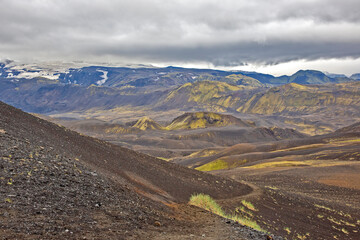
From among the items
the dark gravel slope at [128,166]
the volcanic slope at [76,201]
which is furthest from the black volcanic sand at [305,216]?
the volcanic slope at [76,201]

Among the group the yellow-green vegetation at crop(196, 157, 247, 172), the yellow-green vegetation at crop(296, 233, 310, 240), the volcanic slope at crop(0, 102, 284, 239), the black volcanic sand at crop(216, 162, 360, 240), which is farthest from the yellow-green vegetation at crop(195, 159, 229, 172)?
the yellow-green vegetation at crop(296, 233, 310, 240)

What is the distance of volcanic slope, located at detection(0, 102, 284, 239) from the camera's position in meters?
9.59

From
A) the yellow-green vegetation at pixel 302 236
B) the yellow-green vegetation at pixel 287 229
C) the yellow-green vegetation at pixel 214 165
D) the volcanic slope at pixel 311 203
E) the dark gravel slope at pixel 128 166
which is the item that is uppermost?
the dark gravel slope at pixel 128 166

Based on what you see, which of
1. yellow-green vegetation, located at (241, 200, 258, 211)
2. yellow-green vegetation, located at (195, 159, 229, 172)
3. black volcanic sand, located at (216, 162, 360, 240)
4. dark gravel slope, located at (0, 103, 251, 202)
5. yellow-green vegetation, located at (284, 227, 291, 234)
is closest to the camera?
yellow-green vegetation, located at (284, 227, 291, 234)

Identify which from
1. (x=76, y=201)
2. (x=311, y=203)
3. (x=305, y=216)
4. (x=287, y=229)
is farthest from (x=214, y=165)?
(x=76, y=201)

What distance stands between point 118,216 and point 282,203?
20700 millimetres

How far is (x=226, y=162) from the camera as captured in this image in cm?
9606

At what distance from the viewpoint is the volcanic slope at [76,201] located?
9.59m

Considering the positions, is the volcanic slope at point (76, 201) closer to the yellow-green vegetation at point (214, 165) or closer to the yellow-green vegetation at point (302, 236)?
the yellow-green vegetation at point (302, 236)

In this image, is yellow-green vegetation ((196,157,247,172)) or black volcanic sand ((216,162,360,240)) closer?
black volcanic sand ((216,162,360,240))

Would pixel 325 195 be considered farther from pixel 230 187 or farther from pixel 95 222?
pixel 95 222

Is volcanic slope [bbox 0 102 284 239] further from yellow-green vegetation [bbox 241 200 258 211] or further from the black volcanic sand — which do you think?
the black volcanic sand

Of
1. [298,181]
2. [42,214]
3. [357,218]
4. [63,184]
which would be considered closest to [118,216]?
[42,214]

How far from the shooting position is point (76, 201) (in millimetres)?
12250
